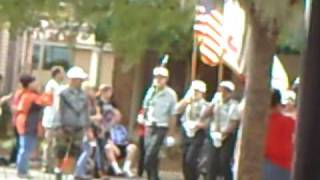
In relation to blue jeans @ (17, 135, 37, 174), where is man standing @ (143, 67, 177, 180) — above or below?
above

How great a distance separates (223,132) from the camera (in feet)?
45.3

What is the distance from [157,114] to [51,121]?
150cm

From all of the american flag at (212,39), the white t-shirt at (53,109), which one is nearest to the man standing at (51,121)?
the white t-shirt at (53,109)

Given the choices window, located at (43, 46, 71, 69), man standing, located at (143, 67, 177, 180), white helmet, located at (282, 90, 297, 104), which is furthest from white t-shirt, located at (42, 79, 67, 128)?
window, located at (43, 46, 71, 69)

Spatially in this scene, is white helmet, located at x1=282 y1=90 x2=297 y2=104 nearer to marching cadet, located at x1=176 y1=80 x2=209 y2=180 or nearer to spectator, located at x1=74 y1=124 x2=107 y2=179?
marching cadet, located at x1=176 y1=80 x2=209 y2=180

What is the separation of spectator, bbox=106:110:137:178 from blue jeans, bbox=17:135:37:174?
6.41 ft

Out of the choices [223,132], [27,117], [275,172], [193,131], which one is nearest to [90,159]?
[27,117]

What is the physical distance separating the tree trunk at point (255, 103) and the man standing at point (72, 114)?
490 centimetres

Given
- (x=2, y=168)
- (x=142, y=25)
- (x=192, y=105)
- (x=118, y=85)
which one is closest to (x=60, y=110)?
(x=192, y=105)

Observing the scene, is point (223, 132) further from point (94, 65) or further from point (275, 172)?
point (94, 65)

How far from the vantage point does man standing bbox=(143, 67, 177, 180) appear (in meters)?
14.8

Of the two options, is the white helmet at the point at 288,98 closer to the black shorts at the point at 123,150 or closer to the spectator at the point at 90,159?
the spectator at the point at 90,159

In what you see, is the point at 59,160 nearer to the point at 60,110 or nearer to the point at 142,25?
the point at 60,110

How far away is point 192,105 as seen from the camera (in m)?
14.9
